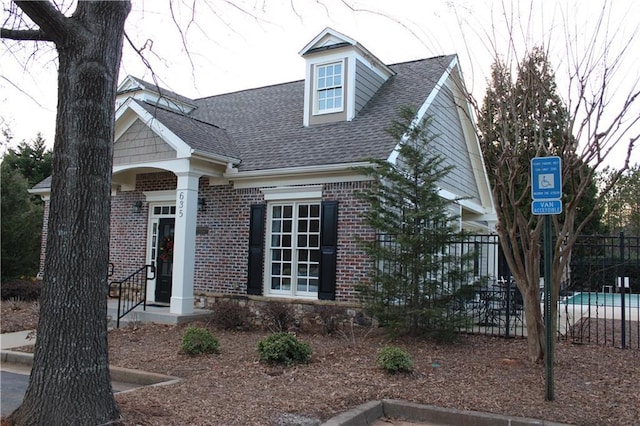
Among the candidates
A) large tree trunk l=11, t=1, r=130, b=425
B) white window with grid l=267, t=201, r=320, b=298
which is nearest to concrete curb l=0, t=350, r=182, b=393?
large tree trunk l=11, t=1, r=130, b=425

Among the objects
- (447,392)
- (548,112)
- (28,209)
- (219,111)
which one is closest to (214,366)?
(447,392)

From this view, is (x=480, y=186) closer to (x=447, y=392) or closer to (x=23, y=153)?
(x=447, y=392)

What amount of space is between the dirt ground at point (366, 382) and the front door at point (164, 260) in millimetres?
4043

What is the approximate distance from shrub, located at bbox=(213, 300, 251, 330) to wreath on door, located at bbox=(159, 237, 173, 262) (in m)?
3.50

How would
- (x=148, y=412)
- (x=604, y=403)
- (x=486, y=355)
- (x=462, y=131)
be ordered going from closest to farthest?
(x=148, y=412), (x=604, y=403), (x=486, y=355), (x=462, y=131)

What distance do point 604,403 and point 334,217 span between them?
632cm

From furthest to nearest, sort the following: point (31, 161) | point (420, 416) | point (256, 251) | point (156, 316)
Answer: point (31, 161)
point (256, 251)
point (156, 316)
point (420, 416)

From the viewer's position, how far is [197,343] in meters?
7.95

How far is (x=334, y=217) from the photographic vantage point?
10891 mm

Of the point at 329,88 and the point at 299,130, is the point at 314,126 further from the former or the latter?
the point at 329,88

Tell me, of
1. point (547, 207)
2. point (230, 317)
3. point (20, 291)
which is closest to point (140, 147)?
point (230, 317)

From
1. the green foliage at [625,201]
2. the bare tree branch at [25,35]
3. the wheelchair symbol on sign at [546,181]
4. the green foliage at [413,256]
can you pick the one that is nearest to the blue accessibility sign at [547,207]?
the wheelchair symbol on sign at [546,181]

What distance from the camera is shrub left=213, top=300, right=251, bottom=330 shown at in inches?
412

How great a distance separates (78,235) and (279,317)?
6301 mm
